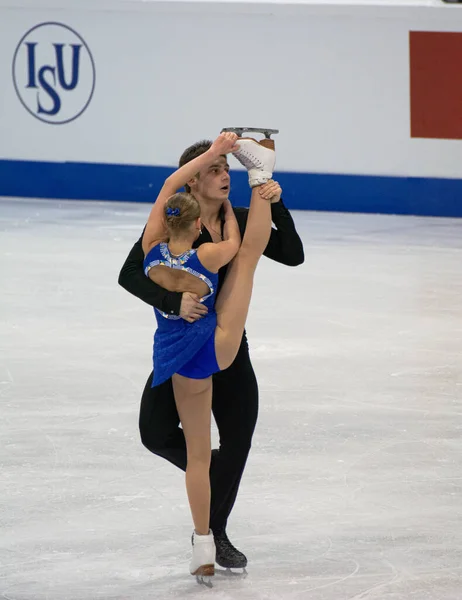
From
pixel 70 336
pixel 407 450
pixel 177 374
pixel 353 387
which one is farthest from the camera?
pixel 70 336

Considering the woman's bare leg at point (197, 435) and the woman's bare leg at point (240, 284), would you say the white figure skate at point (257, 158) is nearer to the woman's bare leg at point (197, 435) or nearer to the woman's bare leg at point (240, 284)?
the woman's bare leg at point (240, 284)

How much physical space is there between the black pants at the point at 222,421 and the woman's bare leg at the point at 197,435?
0.07 m

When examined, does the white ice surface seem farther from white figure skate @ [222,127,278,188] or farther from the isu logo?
the isu logo

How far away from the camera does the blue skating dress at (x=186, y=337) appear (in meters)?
3.14

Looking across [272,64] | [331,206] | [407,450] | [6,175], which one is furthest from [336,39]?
[407,450]

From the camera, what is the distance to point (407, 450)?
4625 millimetres

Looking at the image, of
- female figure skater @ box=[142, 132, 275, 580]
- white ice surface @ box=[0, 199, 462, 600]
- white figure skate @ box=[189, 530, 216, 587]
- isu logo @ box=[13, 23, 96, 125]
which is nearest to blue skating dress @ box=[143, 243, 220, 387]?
female figure skater @ box=[142, 132, 275, 580]

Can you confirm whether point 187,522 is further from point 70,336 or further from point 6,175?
point 6,175

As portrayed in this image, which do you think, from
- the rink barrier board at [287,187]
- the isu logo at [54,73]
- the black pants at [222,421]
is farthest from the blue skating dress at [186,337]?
the isu logo at [54,73]

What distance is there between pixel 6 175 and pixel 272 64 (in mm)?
2983

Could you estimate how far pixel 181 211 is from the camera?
10.1 ft

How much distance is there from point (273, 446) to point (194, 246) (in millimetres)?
1630

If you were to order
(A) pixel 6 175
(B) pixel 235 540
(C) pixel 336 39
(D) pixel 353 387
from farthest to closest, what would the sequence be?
(A) pixel 6 175 → (C) pixel 336 39 → (D) pixel 353 387 → (B) pixel 235 540

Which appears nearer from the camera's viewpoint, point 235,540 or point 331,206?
point 235,540
